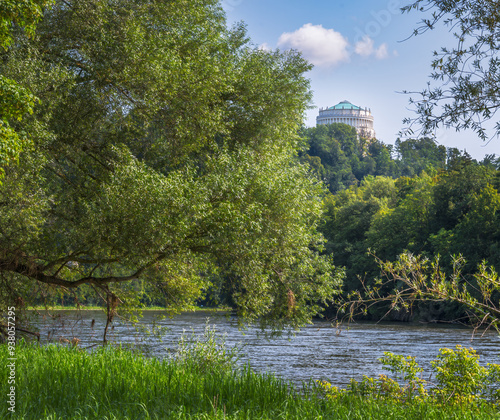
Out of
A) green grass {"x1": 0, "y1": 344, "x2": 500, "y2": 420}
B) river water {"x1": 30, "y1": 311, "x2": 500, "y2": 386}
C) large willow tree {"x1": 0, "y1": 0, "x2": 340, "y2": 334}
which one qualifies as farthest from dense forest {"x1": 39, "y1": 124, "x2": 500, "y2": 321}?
green grass {"x1": 0, "y1": 344, "x2": 500, "y2": 420}

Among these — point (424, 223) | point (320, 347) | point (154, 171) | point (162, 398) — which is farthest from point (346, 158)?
point (162, 398)

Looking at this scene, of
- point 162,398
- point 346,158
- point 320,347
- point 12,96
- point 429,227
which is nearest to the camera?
point 162,398

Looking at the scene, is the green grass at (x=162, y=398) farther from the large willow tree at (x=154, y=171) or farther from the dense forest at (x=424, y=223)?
the dense forest at (x=424, y=223)

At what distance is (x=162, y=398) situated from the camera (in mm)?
6605

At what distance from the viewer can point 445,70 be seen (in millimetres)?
7348

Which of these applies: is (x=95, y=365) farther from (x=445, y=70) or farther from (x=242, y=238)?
(x=445, y=70)

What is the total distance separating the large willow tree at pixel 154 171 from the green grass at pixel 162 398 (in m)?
4.24

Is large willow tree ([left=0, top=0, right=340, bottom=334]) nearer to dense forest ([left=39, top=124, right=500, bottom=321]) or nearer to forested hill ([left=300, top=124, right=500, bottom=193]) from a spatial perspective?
dense forest ([left=39, top=124, right=500, bottom=321])

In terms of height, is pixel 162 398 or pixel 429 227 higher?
pixel 429 227

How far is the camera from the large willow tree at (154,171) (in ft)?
39.2

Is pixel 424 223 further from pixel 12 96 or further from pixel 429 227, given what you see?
pixel 12 96

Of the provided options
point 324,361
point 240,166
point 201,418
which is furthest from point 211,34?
point 324,361

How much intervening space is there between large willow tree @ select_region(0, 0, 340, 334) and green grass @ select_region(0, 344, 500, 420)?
4244mm

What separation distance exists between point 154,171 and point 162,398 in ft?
22.6
